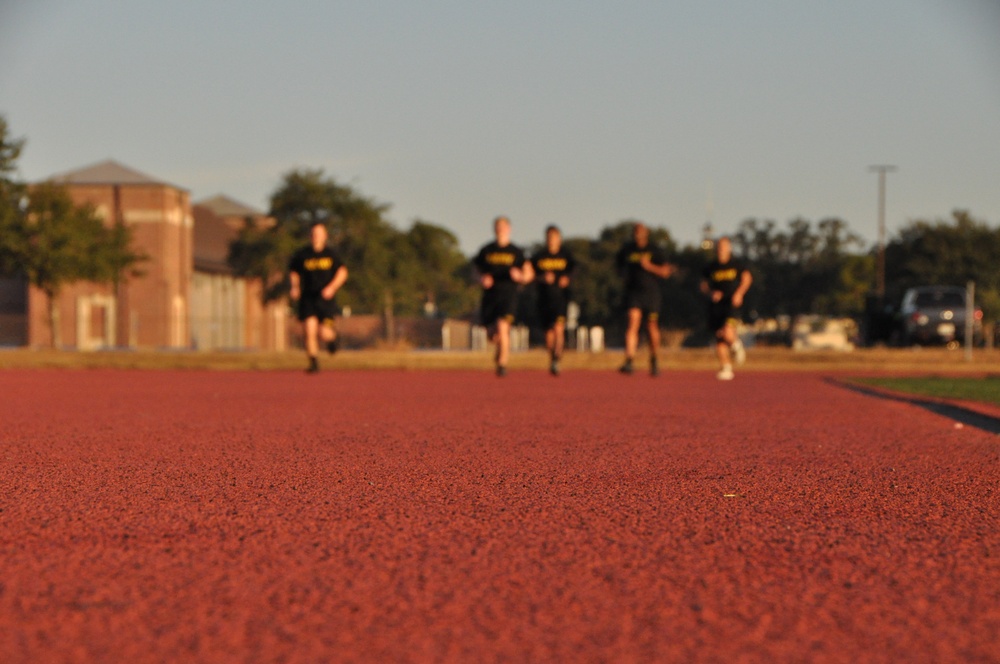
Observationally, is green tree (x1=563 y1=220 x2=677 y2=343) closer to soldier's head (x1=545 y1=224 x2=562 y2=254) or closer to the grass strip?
the grass strip

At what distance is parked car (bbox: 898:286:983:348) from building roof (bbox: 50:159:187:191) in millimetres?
40183

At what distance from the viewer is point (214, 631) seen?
312 centimetres

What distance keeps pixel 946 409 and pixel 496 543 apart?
325 inches

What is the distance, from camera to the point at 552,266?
48.7 feet

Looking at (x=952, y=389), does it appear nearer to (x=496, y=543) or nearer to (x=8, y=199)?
(x=496, y=543)

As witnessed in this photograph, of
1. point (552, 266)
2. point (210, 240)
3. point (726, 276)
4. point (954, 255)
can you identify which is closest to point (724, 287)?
point (726, 276)

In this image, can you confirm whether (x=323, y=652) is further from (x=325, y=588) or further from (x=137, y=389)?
(x=137, y=389)

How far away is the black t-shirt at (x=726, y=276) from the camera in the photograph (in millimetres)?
→ 16031

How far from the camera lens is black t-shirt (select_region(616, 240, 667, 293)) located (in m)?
15.3

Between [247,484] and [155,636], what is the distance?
2754mm

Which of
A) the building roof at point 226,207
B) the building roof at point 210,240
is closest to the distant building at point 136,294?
the building roof at point 210,240

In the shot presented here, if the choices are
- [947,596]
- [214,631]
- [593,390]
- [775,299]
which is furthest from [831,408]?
[775,299]

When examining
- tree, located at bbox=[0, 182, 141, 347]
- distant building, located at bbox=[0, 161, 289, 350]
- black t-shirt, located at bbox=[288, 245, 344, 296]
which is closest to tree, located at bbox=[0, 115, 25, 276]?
tree, located at bbox=[0, 182, 141, 347]

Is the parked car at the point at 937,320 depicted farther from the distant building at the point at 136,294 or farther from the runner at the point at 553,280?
the distant building at the point at 136,294
